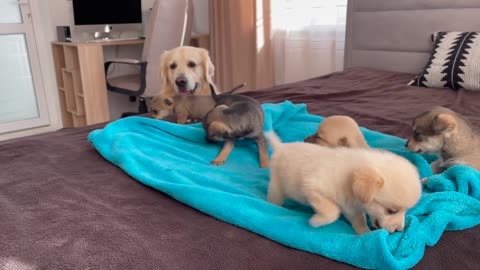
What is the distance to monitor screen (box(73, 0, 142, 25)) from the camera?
11.9 ft

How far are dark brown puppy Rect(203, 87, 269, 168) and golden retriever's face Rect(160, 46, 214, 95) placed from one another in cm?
69

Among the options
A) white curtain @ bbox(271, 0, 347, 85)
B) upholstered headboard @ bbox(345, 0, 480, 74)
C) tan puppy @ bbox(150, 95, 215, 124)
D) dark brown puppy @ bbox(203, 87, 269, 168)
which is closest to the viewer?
dark brown puppy @ bbox(203, 87, 269, 168)

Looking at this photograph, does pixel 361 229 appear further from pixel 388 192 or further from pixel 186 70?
pixel 186 70

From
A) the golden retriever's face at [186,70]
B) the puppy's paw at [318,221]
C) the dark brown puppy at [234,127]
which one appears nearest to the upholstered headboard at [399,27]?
the golden retriever's face at [186,70]

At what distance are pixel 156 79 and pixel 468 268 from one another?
274 centimetres

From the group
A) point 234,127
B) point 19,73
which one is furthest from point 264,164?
point 19,73

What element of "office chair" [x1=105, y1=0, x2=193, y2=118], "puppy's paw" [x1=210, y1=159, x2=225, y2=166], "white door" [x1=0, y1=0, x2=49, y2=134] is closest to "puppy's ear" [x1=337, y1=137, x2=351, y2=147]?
"puppy's paw" [x1=210, y1=159, x2=225, y2=166]

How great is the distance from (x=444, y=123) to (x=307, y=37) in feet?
8.19

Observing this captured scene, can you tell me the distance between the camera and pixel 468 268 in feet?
2.47

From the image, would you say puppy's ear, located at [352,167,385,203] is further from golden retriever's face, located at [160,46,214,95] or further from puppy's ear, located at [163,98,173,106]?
golden retriever's face, located at [160,46,214,95]

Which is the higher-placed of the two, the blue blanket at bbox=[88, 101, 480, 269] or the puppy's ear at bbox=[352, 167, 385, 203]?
the puppy's ear at bbox=[352, 167, 385, 203]

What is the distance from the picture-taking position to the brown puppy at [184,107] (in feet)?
5.40

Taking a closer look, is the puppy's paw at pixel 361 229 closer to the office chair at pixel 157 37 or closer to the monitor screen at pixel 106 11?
the office chair at pixel 157 37

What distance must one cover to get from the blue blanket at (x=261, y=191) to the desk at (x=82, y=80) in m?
2.15
